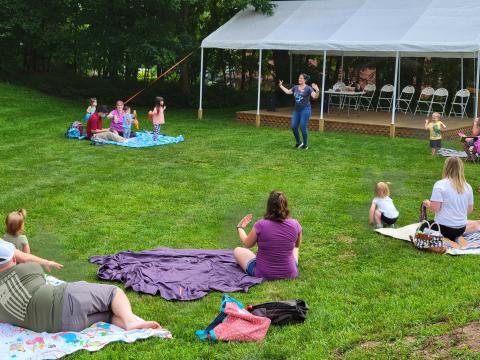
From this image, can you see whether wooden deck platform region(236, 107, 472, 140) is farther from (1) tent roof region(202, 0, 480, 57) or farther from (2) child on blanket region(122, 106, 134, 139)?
(2) child on blanket region(122, 106, 134, 139)

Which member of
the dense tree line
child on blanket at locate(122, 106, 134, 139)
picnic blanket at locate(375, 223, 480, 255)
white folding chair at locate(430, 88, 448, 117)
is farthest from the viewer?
the dense tree line

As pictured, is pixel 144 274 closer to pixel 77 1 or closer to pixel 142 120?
pixel 142 120

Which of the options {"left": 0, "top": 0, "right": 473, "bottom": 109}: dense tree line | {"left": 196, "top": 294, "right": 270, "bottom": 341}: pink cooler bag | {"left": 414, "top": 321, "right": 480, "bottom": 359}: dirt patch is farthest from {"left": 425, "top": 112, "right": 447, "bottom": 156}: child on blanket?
{"left": 196, "top": 294, "right": 270, "bottom": 341}: pink cooler bag

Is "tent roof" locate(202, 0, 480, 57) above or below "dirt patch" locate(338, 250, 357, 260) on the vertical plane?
above

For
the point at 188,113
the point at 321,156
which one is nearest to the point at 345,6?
the point at 188,113

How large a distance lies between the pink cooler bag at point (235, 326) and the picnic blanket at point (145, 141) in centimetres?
966

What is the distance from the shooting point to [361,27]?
55.7 ft

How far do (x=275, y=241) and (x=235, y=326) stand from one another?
1.43 metres

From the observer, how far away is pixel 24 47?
23266 mm

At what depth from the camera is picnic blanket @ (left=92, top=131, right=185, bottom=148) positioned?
1412 centimetres

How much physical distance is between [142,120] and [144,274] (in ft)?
43.1

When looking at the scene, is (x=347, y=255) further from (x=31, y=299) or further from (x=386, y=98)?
(x=386, y=98)

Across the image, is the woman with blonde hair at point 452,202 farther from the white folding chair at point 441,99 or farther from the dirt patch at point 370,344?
the white folding chair at point 441,99

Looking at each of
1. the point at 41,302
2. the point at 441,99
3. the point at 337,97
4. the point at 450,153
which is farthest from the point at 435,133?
the point at 441,99
